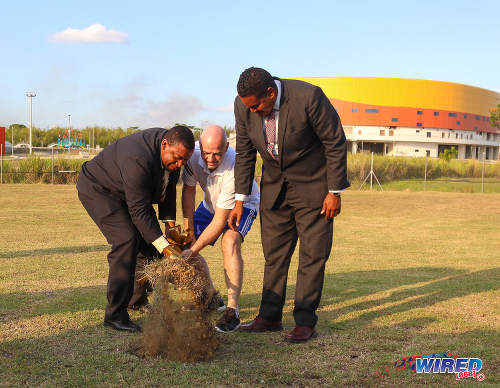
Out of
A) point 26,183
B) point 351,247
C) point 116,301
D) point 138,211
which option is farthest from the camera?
point 26,183

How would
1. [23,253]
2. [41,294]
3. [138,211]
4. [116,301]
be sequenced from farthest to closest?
[23,253]
[41,294]
[116,301]
[138,211]

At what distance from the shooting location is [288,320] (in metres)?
5.20

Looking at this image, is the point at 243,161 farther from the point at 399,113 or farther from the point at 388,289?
the point at 399,113

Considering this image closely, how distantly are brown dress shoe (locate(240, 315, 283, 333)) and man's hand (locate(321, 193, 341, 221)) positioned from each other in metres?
1.07

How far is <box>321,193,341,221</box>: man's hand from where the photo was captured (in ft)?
14.5

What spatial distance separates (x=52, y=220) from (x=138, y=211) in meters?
10.5

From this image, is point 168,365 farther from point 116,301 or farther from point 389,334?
point 389,334

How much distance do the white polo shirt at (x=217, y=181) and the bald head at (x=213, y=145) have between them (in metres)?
0.12

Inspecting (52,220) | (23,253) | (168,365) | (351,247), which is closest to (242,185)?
(168,365)

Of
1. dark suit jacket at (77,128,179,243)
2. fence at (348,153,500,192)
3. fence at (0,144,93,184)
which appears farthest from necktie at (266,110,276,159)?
fence at (348,153,500,192)

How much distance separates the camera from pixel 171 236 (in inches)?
186

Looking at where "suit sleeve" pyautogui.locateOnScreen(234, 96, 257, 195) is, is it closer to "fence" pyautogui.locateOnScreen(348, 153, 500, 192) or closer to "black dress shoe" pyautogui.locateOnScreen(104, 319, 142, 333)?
"black dress shoe" pyautogui.locateOnScreen(104, 319, 142, 333)

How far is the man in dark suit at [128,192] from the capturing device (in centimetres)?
436

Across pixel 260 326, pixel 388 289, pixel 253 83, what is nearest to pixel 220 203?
pixel 260 326
